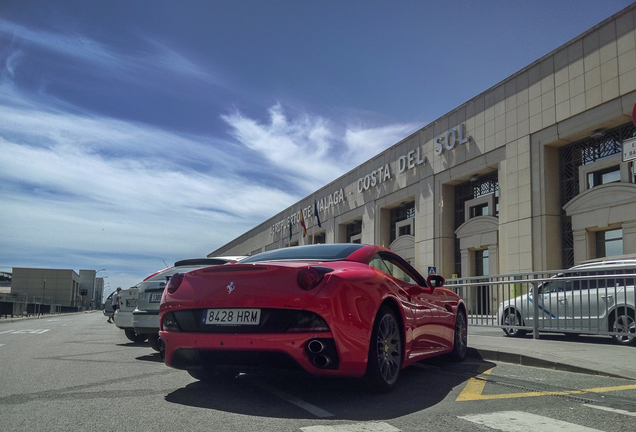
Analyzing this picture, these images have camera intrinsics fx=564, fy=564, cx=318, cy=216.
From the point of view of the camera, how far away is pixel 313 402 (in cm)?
409

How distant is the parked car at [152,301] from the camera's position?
7.64m

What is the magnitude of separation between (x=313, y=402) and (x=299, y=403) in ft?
0.35

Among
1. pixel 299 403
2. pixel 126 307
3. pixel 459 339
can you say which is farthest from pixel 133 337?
pixel 299 403

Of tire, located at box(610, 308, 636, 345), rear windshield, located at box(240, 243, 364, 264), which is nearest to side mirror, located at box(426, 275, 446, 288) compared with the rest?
rear windshield, located at box(240, 243, 364, 264)

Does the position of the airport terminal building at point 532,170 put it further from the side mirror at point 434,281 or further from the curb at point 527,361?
the side mirror at point 434,281

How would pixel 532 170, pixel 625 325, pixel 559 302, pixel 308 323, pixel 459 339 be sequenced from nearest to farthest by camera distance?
pixel 308 323, pixel 459 339, pixel 625 325, pixel 559 302, pixel 532 170

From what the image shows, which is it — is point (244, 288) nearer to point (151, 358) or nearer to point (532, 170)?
point (151, 358)

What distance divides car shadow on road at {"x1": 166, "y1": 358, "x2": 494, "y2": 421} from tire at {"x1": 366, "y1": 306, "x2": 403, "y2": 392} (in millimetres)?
107

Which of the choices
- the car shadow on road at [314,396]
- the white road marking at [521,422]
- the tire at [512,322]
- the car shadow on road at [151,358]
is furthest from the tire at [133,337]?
the white road marking at [521,422]

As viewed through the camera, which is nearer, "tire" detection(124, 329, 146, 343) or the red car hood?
the red car hood

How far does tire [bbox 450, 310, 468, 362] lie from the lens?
6.60 meters

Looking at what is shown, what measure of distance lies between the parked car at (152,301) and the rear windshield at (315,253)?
2.61 m

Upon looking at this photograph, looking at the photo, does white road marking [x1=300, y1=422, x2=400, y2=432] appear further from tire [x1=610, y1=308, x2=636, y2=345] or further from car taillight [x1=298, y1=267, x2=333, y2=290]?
tire [x1=610, y1=308, x2=636, y2=345]

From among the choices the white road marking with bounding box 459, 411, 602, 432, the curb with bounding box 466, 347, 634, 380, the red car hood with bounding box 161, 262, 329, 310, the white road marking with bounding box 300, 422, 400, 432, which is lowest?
the white road marking with bounding box 300, 422, 400, 432
